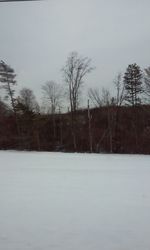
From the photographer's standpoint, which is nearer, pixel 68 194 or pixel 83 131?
pixel 68 194

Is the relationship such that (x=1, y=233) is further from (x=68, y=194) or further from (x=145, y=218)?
(x=68, y=194)

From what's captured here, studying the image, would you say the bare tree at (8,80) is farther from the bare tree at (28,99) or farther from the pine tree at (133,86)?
the pine tree at (133,86)

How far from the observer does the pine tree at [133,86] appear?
2362cm

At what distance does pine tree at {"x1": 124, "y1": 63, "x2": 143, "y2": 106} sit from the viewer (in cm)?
Result: 2362

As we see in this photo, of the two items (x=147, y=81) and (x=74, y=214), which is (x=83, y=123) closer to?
(x=147, y=81)

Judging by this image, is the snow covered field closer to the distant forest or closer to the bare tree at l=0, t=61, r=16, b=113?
the bare tree at l=0, t=61, r=16, b=113

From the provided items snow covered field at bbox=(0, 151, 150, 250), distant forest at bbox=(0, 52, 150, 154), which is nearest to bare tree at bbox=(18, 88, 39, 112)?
distant forest at bbox=(0, 52, 150, 154)

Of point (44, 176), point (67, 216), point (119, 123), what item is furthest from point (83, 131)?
point (67, 216)

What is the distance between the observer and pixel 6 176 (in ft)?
34.2

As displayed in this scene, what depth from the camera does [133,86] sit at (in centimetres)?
2642

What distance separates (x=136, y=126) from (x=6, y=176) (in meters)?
18.7

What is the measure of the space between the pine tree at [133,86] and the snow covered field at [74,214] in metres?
14.7

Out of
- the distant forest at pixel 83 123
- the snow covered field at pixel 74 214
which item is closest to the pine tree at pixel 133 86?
the distant forest at pixel 83 123

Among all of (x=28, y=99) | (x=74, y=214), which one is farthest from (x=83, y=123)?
(x=74, y=214)
